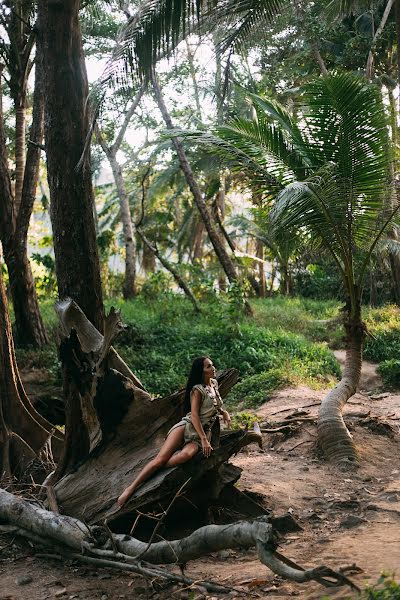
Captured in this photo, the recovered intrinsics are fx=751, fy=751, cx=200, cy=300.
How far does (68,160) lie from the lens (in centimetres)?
776

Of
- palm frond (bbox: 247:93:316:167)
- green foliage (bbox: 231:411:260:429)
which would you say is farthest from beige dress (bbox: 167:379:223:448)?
palm frond (bbox: 247:93:316:167)

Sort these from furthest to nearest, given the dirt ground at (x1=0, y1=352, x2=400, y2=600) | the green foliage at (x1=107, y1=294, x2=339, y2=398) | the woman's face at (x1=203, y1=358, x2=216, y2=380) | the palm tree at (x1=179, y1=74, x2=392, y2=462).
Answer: the green foliage at (x1=107, y1=294, x2=339, y2=398), the palm tree at (x1=179, y1=74, x2=392, y2=462), the woman's face at (x1=203, y1=358, x2=216, y2=380), the dirt ground at (x1=0, y1=352, x2=400, y2=600)

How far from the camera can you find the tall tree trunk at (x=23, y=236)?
13.8m

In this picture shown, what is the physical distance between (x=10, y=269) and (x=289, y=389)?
20.2 feet

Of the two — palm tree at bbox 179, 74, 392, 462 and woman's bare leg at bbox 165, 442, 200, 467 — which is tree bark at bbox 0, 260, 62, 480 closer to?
woman's bare leg at bbox 165, 442, 200, 467

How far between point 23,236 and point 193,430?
8.95 metres

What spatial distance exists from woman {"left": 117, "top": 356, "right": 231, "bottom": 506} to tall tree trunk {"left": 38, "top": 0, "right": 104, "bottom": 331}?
1.77m

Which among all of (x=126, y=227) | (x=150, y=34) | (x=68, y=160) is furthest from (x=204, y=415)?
(x=126, y=227)

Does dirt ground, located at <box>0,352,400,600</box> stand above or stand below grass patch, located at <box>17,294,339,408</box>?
below

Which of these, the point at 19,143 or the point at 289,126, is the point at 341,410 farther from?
the point at 19,143

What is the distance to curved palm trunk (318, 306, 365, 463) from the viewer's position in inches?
356

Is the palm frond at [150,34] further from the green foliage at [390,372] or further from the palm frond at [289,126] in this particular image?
the green foliage at [390,372]

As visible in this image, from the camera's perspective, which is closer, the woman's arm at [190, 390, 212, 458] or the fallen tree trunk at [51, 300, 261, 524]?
the woman's arm at [190, 390, 212, 458]

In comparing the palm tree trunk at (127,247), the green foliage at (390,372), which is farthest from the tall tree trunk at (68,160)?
the palm tree trunk at (127,247)
